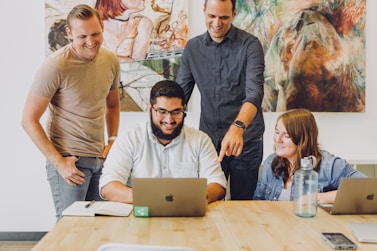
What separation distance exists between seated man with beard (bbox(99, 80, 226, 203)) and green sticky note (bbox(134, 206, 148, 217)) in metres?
0.43

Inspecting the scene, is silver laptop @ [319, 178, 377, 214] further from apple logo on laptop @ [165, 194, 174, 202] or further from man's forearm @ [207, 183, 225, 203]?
apple logo on laptop @ [165, 194, 174, 202]

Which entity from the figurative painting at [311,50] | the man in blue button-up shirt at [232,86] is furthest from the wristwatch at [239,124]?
the figurative painting at [311,50]

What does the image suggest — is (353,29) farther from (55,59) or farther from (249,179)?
(55,59)

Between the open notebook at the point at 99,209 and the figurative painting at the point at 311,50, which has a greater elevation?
the figurative painting at the point at 311,50

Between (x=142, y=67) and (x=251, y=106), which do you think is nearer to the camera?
(x=251, y=106)

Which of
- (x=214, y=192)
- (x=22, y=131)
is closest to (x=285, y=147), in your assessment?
(x=214, y=192)

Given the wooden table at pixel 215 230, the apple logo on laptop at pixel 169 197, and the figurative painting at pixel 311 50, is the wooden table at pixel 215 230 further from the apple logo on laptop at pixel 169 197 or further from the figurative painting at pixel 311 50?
the figurative painting at pixel 311 50

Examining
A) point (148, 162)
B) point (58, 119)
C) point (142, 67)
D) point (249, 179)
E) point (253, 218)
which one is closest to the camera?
point (253, 218)

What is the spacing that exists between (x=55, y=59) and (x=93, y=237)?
1.14m

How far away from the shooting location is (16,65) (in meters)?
3.86

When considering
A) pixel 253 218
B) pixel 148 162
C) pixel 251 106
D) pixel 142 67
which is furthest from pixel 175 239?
pixel 142 67

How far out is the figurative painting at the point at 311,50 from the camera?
12.4ft

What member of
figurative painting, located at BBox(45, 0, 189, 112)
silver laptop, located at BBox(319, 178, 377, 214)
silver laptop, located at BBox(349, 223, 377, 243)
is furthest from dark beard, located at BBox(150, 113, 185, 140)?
figurative painting, located at BBox(45, 0, 189, 112)

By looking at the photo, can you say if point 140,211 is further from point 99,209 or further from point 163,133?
point 163,133
